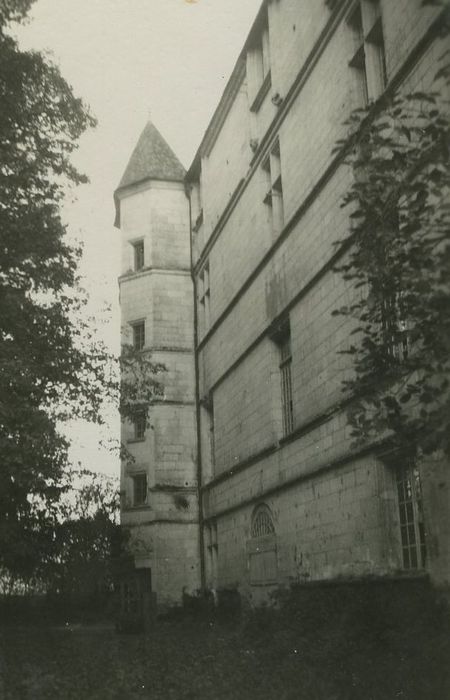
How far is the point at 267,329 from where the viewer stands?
16.2 m

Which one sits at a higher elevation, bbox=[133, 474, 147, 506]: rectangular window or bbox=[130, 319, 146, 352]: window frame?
bbox=[130, 319, 146, 352]: window frame

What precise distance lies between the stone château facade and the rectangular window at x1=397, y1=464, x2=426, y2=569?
0.09 feet

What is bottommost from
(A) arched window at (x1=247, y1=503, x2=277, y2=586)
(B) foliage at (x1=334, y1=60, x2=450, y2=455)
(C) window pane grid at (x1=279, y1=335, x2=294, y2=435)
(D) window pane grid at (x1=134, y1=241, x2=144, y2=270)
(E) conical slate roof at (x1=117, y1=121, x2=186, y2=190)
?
(A) arched window at (x1=247, y1=503, x2=277, y2=586)

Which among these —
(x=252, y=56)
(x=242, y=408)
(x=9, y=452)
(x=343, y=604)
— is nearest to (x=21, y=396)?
(x=9, y=452)

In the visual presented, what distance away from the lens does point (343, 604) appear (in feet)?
34.0

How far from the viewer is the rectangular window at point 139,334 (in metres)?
24.9

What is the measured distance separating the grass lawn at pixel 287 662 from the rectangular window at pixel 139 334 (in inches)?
527

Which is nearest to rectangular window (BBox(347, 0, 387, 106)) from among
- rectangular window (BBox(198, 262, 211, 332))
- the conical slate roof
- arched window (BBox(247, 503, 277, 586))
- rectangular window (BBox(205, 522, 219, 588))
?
arched window (BBox(247, 503, 277, 586))

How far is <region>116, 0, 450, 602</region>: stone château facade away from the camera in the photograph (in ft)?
36.5

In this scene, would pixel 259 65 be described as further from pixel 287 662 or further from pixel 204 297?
pixel 287 662

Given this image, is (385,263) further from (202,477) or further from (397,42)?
(202,477)

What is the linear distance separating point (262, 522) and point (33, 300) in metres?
6.63

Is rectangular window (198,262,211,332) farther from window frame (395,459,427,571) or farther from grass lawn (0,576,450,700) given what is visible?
window frame (395,459,427,571)

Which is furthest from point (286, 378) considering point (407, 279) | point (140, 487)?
point (407, 279)
